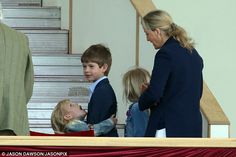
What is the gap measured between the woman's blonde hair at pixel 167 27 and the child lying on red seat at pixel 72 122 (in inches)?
26.6

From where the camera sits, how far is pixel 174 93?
15.9 feet

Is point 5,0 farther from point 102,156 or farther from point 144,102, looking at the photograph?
point 102,156

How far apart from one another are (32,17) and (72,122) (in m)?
2.47

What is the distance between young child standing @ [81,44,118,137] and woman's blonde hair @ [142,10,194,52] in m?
0.59

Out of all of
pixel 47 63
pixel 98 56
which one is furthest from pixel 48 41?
pixel 98 56

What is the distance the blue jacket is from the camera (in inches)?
210

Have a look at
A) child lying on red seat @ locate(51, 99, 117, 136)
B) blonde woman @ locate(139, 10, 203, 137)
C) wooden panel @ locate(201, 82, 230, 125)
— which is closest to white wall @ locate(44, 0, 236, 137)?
wooden panel @ locate(201, 82, 230, 125)

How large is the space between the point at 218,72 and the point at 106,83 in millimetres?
2518

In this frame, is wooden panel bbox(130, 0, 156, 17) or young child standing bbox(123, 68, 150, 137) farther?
wooden panel bbox(130, 0, 156, 17)

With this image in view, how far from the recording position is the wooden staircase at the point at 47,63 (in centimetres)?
673

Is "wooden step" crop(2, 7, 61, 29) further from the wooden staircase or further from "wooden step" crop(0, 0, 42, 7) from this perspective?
"wooden step" crop(0, 0, 42, 7)

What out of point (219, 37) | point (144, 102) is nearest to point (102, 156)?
point (144, 102)

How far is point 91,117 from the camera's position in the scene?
17.7 feet

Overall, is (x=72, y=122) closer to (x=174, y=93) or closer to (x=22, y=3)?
(x=174, y=93)
